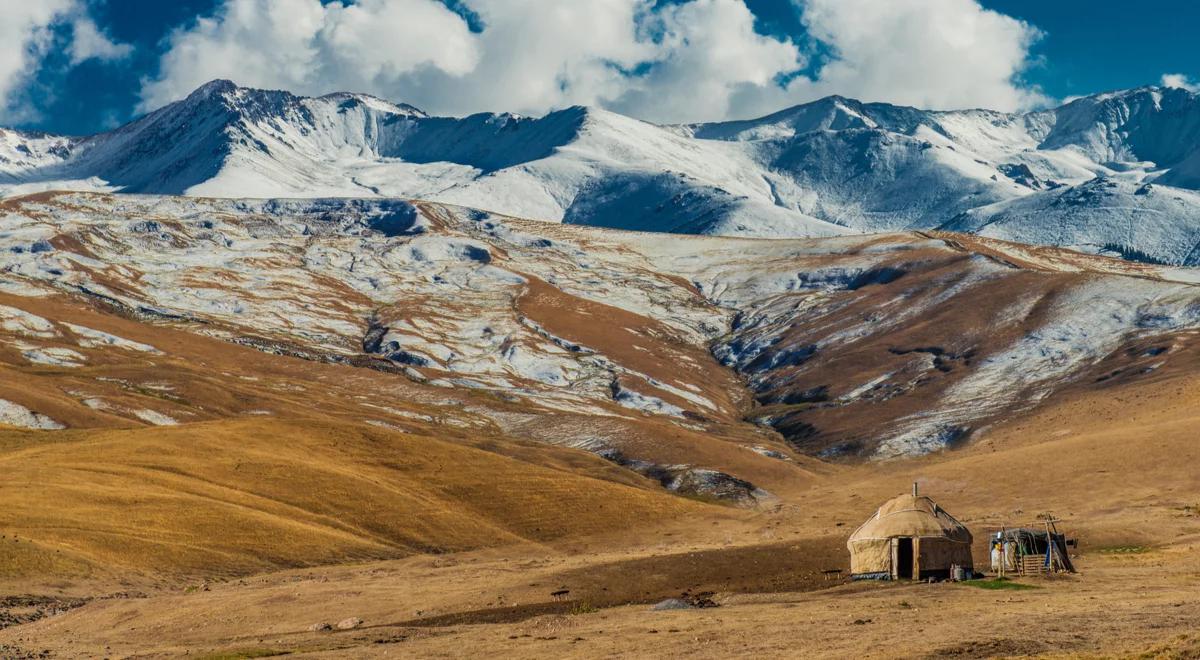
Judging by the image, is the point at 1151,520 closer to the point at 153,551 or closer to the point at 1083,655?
the point at 1083,655

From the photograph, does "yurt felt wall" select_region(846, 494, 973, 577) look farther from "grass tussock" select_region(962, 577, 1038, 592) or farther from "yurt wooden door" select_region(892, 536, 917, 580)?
"grass tussock" select_region(962, 577, 1038, 592)

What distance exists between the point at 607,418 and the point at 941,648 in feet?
472

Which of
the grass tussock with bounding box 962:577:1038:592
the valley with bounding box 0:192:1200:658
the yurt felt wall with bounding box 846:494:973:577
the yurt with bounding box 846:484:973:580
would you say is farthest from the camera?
the yurt felt wall with bounding box 846:494:973:577

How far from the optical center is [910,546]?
237 ft

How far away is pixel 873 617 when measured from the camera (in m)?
54.2

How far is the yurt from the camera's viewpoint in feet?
235

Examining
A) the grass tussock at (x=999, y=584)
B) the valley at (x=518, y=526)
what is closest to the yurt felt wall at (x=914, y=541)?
the valley at (x=518, y=526)

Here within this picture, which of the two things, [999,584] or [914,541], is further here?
[914,541]

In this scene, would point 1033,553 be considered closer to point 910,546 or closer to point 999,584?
point 910,546

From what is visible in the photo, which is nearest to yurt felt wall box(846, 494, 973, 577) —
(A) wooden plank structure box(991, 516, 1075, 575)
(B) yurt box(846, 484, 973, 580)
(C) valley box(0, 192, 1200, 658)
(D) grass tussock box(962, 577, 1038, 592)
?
(B) yurt box(846, 484, 973, 580)

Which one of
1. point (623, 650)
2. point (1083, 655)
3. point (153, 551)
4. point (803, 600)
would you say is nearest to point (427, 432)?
point (153, 551)

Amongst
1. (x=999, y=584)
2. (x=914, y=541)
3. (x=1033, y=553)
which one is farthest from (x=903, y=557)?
(x=999, y=584)

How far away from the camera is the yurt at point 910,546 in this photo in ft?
235

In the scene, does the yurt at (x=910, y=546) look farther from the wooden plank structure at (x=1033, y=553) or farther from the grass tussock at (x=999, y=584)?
Answer: the grass tussock at (x=999, y=584)
